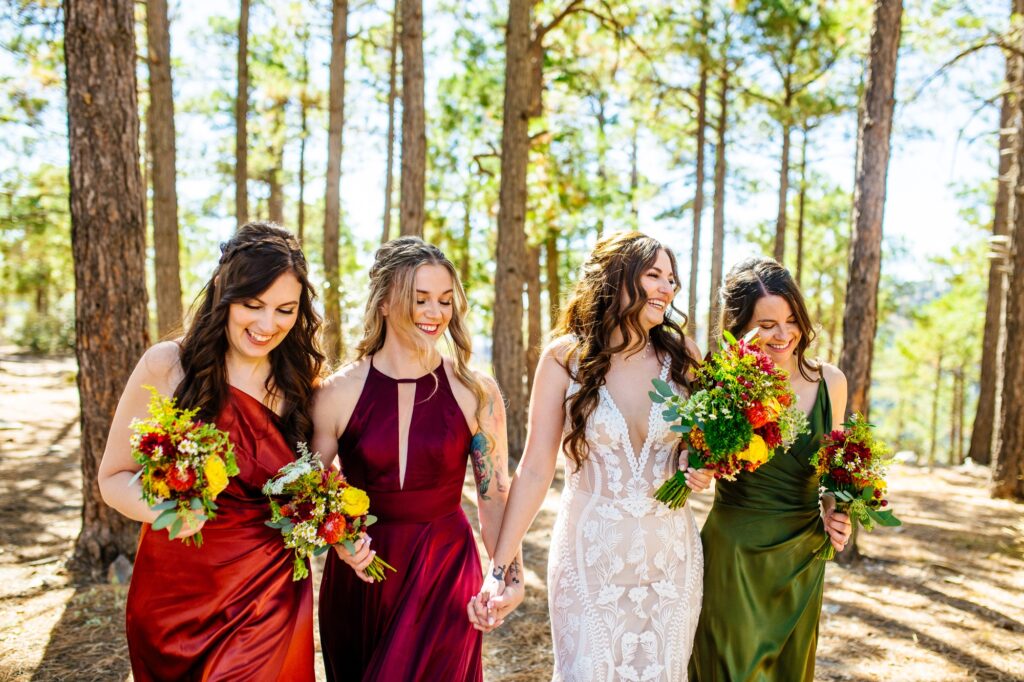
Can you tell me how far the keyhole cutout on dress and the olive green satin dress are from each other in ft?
5.32

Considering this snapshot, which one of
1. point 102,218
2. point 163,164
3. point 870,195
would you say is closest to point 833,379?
point 870,195

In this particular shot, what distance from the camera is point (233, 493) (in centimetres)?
291

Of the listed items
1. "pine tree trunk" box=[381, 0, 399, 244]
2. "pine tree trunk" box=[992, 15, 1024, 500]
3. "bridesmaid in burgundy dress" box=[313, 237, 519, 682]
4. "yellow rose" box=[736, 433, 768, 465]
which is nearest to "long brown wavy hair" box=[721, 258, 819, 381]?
"yellow rose" box=[736, 433, 768, 465]

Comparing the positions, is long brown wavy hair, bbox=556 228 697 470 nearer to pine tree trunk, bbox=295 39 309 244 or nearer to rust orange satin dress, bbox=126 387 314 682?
rust orange satin dress, bbox=126 387 314 682

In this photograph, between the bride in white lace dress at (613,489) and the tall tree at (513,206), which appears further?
the tall tree at (513,206)

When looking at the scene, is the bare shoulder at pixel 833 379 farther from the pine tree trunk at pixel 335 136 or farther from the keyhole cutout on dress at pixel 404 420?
the pine tree trunk at pixel 335 136

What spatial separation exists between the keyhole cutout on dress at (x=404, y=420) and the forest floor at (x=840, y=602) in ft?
8.03

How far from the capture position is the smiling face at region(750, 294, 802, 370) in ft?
12.3

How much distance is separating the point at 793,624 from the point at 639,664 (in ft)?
3.20

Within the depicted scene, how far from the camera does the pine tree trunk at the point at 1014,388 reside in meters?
10.1

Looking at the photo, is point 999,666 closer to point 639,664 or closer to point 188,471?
point 639,664

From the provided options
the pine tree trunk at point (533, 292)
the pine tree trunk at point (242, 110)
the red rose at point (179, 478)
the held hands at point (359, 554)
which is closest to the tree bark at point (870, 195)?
the held hands at point (359, 554)

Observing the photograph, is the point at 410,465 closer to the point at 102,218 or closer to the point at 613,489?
the point at 613,489

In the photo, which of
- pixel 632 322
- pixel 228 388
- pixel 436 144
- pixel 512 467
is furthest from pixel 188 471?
pixel 436 144
